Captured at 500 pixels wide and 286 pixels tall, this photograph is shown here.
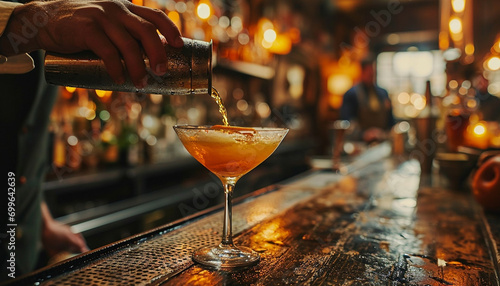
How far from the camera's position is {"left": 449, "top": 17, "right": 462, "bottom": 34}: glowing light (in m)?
3.27

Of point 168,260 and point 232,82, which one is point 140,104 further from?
point 168,260

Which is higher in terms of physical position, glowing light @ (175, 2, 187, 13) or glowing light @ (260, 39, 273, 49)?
glowing light @ (175, 2, 187, 13)

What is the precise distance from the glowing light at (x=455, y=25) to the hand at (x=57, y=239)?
3251 mm

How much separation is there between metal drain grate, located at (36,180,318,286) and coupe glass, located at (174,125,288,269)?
59 millimetres

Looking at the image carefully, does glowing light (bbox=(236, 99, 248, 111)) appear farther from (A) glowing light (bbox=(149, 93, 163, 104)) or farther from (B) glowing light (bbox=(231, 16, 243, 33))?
(A) glowing light (bbox=(149, 93, 163, 104))

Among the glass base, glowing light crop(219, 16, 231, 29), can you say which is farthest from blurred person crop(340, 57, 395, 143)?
the glass base

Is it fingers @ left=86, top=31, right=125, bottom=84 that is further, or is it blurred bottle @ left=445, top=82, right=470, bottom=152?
blurred bottle @ left=445, top=82, right=470, bottom=152

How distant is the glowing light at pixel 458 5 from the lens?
10.3 ft

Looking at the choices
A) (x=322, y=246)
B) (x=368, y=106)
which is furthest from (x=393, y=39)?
(x=322, y=246)

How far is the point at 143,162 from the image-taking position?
3.32m

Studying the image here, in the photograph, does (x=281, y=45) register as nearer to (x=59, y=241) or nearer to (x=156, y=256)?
(x=59, y=241)

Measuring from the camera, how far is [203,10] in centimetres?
384

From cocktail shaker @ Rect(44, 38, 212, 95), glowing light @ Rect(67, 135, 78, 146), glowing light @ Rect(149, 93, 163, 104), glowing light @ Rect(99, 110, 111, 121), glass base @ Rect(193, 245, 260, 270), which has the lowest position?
glass base @ Rect(193, 245, 260, 270)

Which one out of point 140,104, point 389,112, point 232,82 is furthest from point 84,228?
point 389,112
